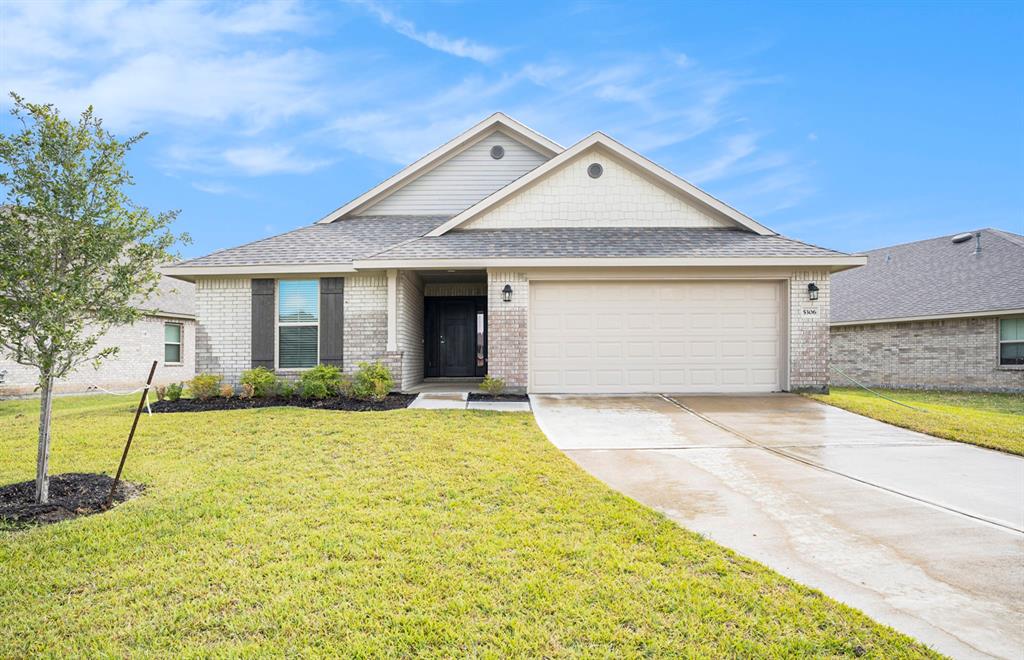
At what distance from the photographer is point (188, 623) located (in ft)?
9.55

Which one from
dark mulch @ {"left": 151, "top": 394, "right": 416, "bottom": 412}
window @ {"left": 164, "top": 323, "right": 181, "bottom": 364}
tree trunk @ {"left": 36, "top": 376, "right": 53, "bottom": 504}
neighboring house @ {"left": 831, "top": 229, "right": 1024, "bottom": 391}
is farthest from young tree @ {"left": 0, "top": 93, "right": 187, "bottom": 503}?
neighboring house @ {"left": 831, "top": 229, "right": 1024, "bottom": 391}

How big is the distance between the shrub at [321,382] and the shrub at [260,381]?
736 mm

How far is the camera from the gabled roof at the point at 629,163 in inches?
465

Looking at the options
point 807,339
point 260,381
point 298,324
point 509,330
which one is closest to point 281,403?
point 260,381

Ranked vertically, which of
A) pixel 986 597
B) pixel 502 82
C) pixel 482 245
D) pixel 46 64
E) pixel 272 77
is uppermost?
pixel 502 82

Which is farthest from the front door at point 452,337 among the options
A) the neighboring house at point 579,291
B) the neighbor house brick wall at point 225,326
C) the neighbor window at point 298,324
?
the neighbor house brick wall at point 225,326

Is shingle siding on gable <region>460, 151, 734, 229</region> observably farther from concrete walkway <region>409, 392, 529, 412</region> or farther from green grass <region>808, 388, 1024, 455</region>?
green grass <region>808, 388, 1024, 455</region>

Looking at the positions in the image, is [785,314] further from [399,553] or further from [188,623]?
[188,623]

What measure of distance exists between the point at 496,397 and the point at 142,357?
1462cm

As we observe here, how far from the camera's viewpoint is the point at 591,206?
40.3 ft

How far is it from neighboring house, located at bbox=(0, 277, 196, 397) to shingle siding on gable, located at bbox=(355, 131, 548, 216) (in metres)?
8.22

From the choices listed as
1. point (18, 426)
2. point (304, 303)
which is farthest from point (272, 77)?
point (18, 426)

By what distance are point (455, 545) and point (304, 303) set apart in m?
9.16

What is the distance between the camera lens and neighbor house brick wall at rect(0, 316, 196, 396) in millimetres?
14672
